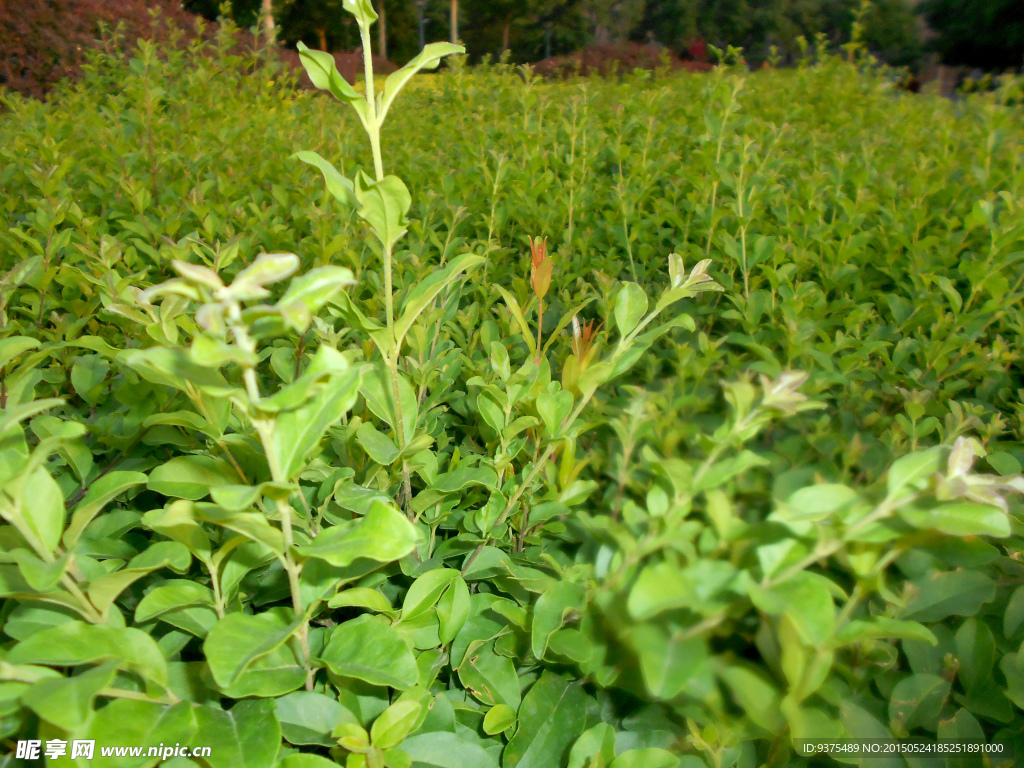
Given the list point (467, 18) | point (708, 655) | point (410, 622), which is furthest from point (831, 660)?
point (467, 18)

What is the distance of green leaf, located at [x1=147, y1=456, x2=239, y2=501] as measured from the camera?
0.74 meters

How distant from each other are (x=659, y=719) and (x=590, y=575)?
0.18 meters

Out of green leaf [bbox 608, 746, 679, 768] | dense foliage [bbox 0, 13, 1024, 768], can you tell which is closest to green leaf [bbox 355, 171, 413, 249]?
dense foliage [bbox 0, 13, 1024, 768]

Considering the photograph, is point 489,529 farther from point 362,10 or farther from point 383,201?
point 362,10

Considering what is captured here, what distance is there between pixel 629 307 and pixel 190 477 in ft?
1.95

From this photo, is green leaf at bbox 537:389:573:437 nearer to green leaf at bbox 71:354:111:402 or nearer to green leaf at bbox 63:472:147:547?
green leaf at bbox 63:472:147:547

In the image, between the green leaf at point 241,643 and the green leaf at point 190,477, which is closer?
the green leaf at point 241,643

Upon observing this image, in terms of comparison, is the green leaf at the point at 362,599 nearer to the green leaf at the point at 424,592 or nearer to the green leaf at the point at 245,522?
the green leaf at the point at 424,592

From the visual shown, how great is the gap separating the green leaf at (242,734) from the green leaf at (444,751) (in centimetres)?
14

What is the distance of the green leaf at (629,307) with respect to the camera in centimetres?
81

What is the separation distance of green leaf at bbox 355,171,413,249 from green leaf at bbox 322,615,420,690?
42 centimetres

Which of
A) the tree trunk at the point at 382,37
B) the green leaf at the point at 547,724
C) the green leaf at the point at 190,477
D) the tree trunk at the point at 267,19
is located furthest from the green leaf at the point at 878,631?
the tree trunk at the point at 382,37

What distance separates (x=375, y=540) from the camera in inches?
21.0

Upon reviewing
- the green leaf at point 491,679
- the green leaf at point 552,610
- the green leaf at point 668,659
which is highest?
the green leaf at point 668,659
